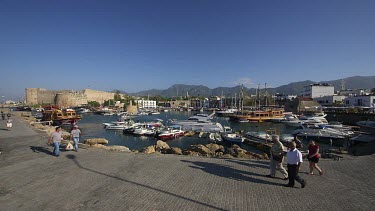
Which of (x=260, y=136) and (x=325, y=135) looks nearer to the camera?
(x=260, y=136)

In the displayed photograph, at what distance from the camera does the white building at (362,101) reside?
235 ft

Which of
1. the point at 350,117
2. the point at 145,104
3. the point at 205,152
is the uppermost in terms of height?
the point at 145,104

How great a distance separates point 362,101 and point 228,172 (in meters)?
86.7

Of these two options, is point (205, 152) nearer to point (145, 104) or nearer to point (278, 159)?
point (278, 159)

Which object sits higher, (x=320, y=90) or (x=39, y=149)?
(x=320, y=90)

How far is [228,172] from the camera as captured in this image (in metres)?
9.74

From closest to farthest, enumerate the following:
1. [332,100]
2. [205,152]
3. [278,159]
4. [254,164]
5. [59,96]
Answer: [278,159] < [254,164] < [205,152] < [332,100] < [59,96]

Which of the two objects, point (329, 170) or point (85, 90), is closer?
point (329, 170)

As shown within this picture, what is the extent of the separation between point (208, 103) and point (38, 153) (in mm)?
166859

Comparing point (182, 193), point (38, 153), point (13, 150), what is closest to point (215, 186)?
point (182, 193)

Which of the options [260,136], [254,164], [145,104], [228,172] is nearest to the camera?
[228,172]

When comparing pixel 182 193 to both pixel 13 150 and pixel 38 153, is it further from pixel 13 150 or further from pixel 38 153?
pixel 13 150

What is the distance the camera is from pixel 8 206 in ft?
21.4

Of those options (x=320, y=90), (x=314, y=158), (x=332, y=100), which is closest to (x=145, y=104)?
(x=320, y=90)
